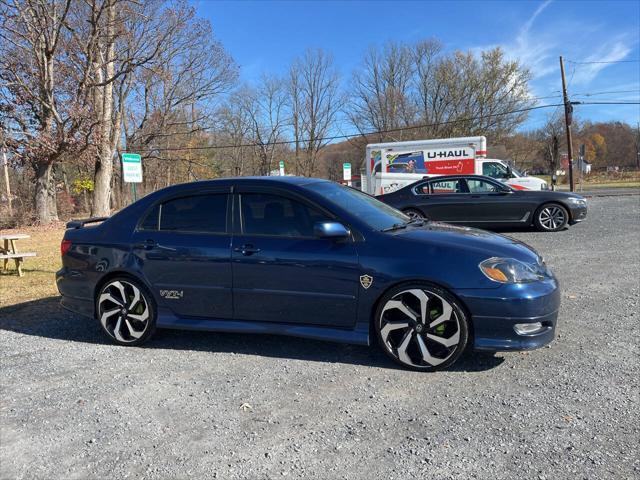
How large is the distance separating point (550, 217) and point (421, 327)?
29.0 feet

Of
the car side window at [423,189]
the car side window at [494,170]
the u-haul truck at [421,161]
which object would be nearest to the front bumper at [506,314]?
the car side window at [423,189]

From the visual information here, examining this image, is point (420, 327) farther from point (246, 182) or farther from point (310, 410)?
point (246, 182)

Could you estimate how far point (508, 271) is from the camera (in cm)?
354

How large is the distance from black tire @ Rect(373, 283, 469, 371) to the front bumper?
0.32ft

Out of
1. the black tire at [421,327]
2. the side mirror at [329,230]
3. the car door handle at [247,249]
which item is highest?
the side mirror at [329,230]

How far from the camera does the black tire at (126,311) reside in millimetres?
4453

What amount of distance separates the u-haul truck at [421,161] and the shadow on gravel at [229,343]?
14.0 meters

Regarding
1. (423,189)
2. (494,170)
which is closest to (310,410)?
(423,189)

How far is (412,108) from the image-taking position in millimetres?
55031

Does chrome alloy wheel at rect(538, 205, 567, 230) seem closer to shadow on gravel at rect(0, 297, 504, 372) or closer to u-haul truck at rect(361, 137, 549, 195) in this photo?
u-haul truck at rect(361, 137, 549, 195)

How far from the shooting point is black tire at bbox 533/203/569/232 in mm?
11039

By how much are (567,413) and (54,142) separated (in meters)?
20.5

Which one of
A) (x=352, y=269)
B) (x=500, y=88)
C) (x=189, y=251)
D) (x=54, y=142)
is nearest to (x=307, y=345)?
(x=352, y=269)

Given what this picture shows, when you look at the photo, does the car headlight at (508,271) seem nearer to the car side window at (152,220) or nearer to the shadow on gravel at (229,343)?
the shadow on gravel at (229,343)
